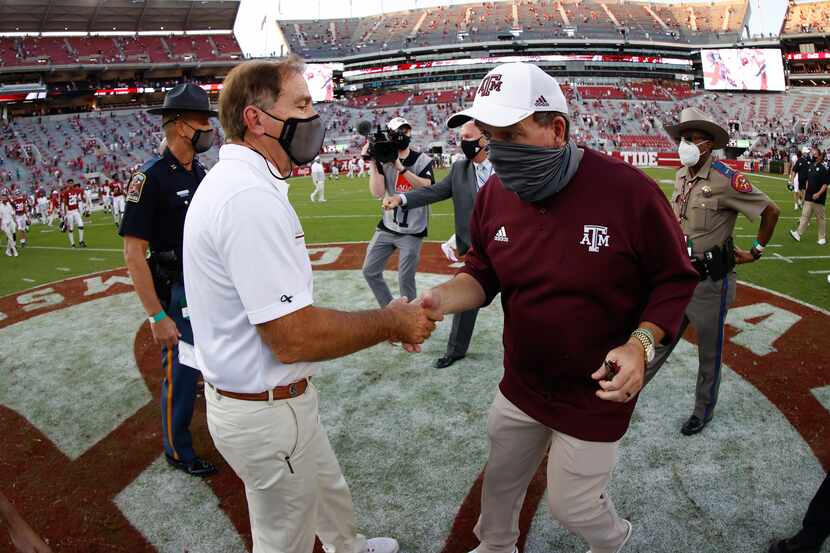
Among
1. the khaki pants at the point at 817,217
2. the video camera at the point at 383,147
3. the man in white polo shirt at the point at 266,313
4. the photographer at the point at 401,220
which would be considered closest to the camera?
the man in white polo shirt at the point at 266,313

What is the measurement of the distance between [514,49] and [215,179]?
8561 cm

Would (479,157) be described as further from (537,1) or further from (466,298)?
(537,1)

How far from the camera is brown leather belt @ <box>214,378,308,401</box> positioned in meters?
2.35

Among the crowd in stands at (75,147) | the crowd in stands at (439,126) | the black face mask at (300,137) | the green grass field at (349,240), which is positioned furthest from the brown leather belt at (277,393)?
the crowd in stands at (75,147)

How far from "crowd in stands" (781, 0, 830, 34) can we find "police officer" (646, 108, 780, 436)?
292 feet

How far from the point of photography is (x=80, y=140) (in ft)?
159

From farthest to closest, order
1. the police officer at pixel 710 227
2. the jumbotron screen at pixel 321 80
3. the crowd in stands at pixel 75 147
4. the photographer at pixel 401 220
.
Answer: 1. the jumbotron screen at pixel 321 80
2. the crowd in stands at pixel 75 147
3. the photographer at pixel 401 220
4. the police officer at pixel 710 227

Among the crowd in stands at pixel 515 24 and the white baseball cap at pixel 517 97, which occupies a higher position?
the crowd in stands at pixel 515 24

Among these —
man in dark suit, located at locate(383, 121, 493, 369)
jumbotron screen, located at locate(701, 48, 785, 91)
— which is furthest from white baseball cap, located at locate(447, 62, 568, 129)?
jumbotron screen, located at locate(701, 48, 785, 91)

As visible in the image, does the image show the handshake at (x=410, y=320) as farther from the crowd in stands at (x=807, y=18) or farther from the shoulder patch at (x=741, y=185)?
the crowd in stands at (x=807, y=18)

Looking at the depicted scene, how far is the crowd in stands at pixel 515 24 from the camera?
80.4 metres

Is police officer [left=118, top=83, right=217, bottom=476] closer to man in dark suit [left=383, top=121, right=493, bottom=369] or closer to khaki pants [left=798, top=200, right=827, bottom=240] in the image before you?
man in dark suit [left=383, top=121, right=493, bottom=369]

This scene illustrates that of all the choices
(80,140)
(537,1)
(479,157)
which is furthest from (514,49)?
(479,157)

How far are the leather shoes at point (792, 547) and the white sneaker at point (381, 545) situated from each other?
86.8 inches
